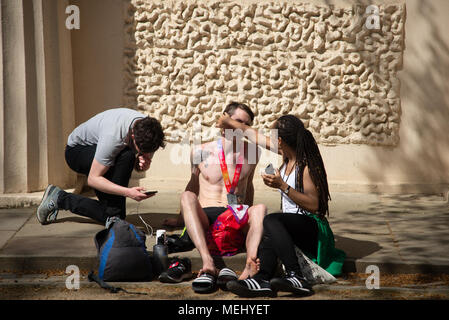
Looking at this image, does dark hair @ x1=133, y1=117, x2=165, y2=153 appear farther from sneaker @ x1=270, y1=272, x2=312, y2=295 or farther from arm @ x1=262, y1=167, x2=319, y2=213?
sneaker @ x1=270, y1=272, x2=312, y2=295

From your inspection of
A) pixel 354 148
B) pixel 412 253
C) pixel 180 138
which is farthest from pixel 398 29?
pixel 412 253

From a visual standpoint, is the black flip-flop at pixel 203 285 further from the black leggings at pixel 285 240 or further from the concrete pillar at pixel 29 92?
the concrete pillar at pixel 29 92

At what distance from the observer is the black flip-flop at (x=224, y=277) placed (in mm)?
4316

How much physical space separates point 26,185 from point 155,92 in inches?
75.4

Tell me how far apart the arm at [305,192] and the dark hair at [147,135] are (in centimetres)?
99

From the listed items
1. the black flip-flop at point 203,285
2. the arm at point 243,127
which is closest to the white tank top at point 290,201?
the arm at point 243,127

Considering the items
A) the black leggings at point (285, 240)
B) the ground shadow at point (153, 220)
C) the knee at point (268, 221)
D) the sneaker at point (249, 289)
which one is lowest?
the sneaker at point (249, 289)

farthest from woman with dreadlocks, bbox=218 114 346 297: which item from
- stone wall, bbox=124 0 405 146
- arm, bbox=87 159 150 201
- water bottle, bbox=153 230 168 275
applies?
stone wall, bbox=124 0 405 146

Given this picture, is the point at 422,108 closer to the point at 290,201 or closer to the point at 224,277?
the point at 290,201

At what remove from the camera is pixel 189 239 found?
489 centimetres

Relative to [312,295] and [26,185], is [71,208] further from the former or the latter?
[312,295]

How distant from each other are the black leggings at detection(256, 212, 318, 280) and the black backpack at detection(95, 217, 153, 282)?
83 cm

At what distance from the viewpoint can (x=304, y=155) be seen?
4.61m

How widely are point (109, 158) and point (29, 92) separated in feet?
6.13
